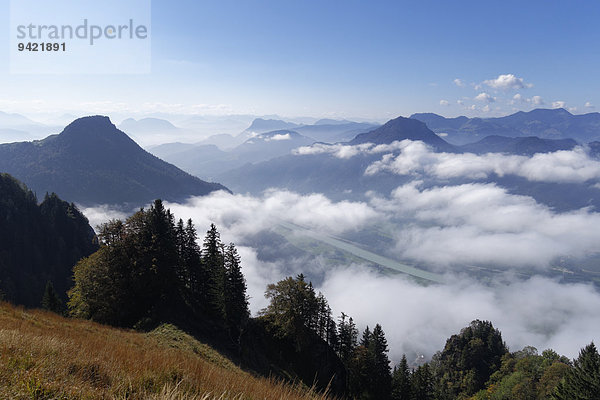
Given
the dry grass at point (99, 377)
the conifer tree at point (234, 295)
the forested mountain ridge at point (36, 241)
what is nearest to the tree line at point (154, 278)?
the conifer tree at point (234, 295)

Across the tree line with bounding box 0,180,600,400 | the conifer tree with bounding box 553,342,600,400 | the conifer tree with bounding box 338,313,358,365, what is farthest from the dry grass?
the conifer tree with bounding box 338,313,358,365

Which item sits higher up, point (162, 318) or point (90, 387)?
point (90, 387)

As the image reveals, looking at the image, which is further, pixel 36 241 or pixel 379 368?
pixel 36 241

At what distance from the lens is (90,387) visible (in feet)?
15.3

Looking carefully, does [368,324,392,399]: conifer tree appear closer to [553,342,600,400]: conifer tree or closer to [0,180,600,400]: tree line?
[0,180,600,400]: tree line

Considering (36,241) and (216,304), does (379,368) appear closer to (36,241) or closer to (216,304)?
(216,304)

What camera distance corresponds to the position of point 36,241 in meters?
86.6

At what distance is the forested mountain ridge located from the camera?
76625mm

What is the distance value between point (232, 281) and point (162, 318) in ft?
31.4

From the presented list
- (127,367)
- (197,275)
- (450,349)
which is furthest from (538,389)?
(127,367)

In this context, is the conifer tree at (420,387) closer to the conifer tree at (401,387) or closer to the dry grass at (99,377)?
the conifer tree at (401,387)

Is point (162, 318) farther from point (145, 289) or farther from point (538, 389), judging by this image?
point (538, 389)

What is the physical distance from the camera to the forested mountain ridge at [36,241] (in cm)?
7662

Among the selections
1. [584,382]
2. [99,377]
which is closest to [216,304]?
[99,377]
